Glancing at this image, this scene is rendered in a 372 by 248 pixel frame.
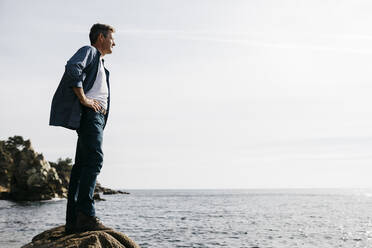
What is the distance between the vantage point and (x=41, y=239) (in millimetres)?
5305

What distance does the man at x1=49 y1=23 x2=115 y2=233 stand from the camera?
477cm

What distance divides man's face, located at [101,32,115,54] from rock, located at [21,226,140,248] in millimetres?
2680

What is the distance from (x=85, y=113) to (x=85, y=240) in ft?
5.63

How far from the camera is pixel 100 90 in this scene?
514 centimetres

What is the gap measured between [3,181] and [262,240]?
7202cm

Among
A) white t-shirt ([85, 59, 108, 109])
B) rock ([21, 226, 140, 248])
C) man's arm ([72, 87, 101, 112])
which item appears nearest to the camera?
rock ([21, 226, 140, 248])

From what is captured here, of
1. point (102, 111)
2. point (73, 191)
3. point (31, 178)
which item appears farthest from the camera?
point (31, 178)

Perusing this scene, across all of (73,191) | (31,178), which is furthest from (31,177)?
(73,191)

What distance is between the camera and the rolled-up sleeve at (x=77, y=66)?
4.63m

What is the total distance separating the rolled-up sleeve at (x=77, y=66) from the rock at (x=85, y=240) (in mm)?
2045

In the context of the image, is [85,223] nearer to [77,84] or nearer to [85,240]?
[85,240]

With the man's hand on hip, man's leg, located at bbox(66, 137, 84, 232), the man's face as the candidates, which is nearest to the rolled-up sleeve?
the man's hand on hip

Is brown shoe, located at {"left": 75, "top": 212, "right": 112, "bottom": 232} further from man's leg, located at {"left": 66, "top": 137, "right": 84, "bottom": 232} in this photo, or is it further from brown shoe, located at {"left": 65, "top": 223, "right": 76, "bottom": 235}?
man's leg, located at {"left": 66, "top": 137, "right": 84, "bottom": 232}

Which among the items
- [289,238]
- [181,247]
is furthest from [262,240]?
[181,247]
